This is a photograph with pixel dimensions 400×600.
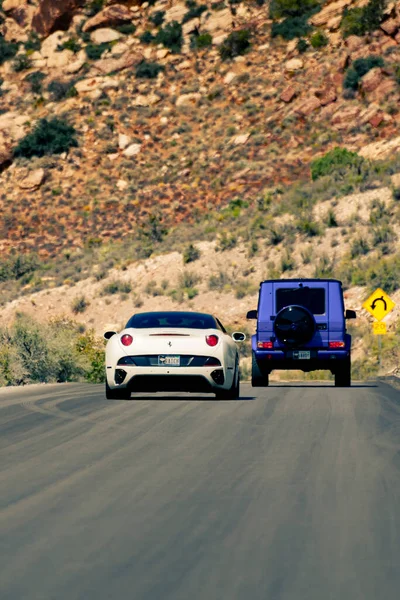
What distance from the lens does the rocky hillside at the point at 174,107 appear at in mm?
69875

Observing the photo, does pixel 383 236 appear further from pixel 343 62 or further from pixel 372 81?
pixel 343 62

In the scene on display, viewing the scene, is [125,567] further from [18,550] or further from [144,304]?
[144,304]

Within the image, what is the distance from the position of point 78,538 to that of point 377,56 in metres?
69.2

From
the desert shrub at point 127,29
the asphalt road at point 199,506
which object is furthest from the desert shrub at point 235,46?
the asphalt road at point 199,506

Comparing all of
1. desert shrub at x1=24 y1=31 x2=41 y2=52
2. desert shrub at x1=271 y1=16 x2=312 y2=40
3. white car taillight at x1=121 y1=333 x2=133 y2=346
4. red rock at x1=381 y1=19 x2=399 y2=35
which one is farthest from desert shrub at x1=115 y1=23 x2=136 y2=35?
white car taillight at x1=121 y1=333 x2=133 y2=346

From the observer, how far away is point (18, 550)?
274 inches

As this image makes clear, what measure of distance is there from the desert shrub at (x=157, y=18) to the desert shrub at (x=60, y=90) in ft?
25.8

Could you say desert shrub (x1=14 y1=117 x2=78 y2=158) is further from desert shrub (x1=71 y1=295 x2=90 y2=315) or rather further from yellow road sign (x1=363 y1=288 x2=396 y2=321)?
yellow road sign (x1=363 y1=288 x2=396 y2=321)

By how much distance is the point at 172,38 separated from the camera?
80938 mm

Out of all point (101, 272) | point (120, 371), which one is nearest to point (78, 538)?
point (120, 371)

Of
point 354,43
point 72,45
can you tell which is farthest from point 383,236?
point 72,45

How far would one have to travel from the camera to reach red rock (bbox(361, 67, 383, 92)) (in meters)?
70.6

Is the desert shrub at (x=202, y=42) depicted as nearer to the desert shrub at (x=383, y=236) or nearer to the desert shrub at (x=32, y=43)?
the desert shrub at (x=32, y=43)

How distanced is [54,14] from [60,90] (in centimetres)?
837
